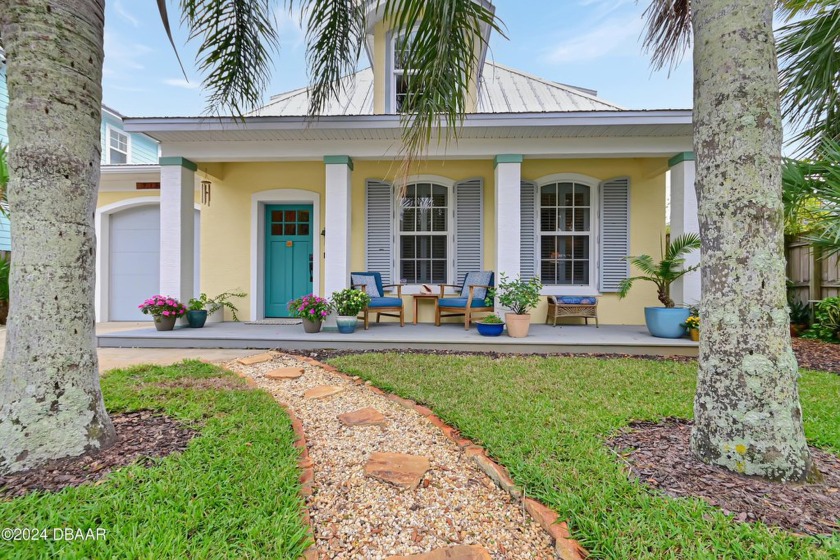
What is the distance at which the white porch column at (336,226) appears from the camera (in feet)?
17.9

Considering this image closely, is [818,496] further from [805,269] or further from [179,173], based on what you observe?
[179,173]

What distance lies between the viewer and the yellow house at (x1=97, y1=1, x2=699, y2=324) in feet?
17.2

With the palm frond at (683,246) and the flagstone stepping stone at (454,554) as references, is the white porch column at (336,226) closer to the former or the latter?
the palm frond at (683,246)

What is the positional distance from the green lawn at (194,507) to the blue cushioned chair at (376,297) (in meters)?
3.42

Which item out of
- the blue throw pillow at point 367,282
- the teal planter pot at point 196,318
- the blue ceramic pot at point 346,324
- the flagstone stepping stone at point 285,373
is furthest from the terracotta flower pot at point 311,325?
the teal planter pot at point 196,318

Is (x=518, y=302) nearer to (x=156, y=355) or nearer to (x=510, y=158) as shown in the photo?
(x=510, y=158)

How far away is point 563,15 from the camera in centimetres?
491

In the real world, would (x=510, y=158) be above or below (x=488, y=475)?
above

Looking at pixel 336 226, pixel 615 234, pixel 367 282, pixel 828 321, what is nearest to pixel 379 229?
pixel 367 282

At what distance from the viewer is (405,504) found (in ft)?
5.34

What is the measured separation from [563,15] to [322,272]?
495 centimetres

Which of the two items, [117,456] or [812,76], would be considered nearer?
[117,456]

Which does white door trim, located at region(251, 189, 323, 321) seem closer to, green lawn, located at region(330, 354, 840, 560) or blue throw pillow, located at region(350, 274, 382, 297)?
blue throw pillow, located at region(350, 274, 382, 297)

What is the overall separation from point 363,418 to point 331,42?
3207 millimetres
